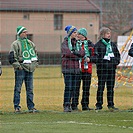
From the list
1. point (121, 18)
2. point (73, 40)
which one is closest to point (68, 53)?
point (73, 40)

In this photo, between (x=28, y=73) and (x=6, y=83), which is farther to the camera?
(x=6, y=83)

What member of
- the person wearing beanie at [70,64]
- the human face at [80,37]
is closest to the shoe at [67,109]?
the person wearing beanie at [70,64]

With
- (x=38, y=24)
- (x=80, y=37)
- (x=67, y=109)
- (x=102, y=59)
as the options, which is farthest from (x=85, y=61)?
(x=38, y=24)

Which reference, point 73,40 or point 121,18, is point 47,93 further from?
point 121,18

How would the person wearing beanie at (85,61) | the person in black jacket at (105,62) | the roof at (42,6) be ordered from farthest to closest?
the roof at (42,6) → the person in black jacket at (105,62) → the person wearing beanie at (85,61)

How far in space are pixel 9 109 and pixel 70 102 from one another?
1.36 metres

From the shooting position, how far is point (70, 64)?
12.3m

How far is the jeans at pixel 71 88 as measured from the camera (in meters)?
12.3

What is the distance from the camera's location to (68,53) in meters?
12.3

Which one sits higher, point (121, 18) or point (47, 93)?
point (121, 18)

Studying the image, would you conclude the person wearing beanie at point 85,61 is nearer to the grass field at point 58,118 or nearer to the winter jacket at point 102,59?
the winter jacket at point 102,59

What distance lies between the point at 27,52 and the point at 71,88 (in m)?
1.20

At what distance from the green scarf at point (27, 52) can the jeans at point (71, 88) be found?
0.76m

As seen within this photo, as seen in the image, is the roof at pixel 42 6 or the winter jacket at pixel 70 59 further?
the roof at pixel 42 6
